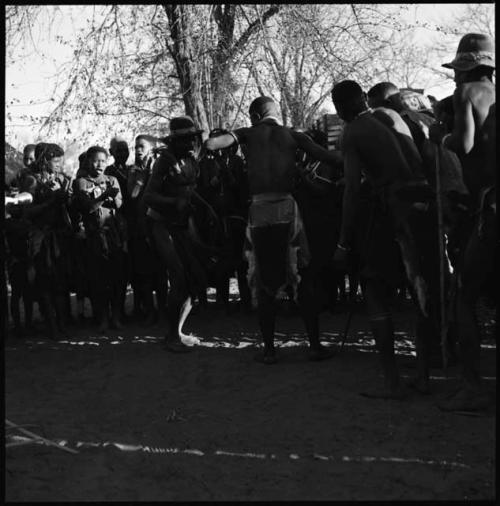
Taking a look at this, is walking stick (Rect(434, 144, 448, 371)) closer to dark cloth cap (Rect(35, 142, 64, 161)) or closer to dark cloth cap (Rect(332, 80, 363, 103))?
dark cloth cap (Rect(332, 80, 363, 103))

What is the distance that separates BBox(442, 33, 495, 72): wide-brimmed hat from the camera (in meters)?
4.61

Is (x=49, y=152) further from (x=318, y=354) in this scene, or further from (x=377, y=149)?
(x=377, y=149)

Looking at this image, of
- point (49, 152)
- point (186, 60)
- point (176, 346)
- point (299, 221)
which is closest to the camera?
point (299, 221)

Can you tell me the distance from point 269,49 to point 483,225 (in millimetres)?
8074

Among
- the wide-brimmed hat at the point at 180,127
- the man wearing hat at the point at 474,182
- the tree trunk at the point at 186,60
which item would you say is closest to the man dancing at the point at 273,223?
the wide-brimmed hat at the point at 180,127

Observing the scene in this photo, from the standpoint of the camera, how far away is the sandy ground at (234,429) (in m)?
3.62

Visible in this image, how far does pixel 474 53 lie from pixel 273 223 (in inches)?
87.8

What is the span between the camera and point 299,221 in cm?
639

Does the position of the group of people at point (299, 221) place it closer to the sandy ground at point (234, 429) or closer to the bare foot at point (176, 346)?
the bare foot at point (176, 346)

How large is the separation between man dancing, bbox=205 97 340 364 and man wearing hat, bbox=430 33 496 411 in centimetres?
176

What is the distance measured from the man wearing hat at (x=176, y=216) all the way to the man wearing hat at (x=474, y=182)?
282cm

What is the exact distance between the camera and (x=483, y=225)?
4477 mm

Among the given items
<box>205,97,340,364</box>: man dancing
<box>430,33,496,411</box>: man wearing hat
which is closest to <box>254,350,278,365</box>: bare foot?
<box>205,97,340,364</box>: man dancing

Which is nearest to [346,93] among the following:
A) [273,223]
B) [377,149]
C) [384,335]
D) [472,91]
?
[377,149]
